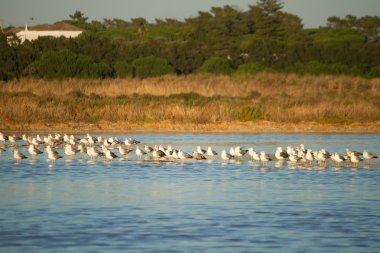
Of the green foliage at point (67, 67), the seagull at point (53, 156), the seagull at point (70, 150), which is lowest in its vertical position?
the seagull at point (53, 156)

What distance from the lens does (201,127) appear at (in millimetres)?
40312

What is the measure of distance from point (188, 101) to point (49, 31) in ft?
207

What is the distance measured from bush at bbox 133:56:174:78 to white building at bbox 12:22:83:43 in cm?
3353

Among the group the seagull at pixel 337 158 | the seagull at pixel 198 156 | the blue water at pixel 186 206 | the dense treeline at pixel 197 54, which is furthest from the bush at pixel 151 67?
the seagull at pixel 337 158

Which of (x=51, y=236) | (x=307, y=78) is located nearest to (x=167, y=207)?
(x=51, y=236)

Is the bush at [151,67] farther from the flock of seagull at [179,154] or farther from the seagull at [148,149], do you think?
the seagull at [148,149]

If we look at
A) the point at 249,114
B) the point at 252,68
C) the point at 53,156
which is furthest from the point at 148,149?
the point at 252,68

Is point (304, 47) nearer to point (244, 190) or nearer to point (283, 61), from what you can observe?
point (283, 61)

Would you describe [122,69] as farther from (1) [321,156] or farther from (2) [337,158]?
(2) [337,158]

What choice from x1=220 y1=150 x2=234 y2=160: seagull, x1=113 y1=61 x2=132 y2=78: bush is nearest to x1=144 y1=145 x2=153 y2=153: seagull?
x1=220 y1=150 x2=234 y2=160: seagull

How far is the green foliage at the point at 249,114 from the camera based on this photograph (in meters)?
41.6

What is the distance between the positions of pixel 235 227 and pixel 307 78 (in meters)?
44.8

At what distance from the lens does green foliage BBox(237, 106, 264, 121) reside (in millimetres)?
41562

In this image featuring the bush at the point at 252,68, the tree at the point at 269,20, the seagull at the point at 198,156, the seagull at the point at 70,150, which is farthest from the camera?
the tree at the point at 269,20
